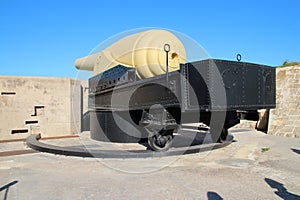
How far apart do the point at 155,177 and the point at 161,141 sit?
6.21ft

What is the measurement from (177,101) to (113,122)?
119 inches

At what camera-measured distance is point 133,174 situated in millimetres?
4488

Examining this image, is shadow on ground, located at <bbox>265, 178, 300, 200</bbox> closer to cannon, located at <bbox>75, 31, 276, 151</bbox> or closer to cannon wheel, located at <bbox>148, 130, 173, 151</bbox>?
cannon, located at <bbox>75, 31, 276, 151</bbox>

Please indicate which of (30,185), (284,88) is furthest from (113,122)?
(284,88)

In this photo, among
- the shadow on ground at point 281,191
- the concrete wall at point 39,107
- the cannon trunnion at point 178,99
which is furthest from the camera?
the concrete wall at point 39,107

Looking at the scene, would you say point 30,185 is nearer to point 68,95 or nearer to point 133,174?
point 133,174

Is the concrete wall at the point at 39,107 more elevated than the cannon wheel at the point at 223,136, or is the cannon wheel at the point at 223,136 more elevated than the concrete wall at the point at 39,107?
the concrete wall at the point at 39,107

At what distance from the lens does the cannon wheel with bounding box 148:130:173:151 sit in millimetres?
6090

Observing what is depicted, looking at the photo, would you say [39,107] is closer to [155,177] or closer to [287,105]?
[155,177]

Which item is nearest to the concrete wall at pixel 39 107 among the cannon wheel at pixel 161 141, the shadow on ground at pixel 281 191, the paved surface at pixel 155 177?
the paved surface at pixel 155 177

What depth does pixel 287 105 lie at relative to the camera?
10.3 m

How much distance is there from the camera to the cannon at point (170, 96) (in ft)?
15.8

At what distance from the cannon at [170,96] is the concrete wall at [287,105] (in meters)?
3.68

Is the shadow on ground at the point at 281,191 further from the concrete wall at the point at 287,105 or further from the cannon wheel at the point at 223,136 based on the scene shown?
the concrete wall at the point at 287,105
